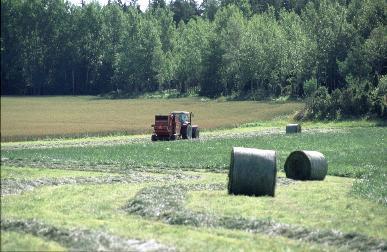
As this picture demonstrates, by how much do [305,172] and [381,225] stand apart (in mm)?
10103

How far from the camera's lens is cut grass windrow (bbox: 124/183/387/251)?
53.4ft

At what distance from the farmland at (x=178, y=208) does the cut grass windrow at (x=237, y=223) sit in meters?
0.02

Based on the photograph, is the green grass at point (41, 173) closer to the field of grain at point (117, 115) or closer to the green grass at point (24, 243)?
the green grass at point (24, 243)

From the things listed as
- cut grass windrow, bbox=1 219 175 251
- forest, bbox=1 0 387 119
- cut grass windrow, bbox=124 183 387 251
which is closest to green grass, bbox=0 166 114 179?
cut grass windrow, bbox=124 183 387 251

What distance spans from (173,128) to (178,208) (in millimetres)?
36206

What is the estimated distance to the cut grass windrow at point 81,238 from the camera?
13823 mm

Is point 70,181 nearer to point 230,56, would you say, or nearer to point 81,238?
point 81,238

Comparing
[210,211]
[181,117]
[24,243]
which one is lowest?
[181,117]

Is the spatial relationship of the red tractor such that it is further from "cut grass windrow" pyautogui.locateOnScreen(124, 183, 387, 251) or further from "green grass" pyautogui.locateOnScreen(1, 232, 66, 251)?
"green grass" pyautogui.locateOnScreen(1, 232, 66, 251)

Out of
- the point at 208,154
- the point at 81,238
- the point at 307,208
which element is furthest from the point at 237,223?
the point at 208,154

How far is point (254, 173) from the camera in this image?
73.2 feet

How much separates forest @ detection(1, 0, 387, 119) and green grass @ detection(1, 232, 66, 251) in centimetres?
5363

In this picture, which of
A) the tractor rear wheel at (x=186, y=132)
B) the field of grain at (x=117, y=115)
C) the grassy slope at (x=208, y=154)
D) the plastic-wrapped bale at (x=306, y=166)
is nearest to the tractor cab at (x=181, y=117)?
the tractor rear wheel at (x=186, y=132)

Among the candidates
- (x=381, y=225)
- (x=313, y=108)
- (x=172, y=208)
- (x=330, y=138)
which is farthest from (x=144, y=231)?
(x=313, y=108)
